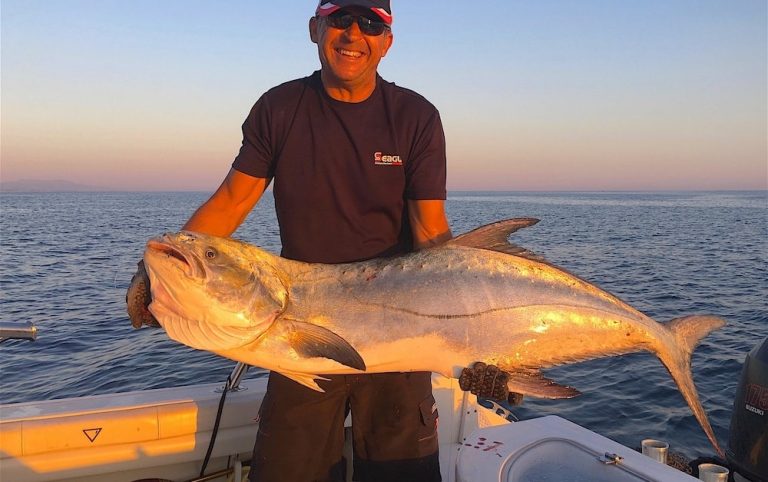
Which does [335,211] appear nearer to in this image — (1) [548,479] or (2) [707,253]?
(1) [548,479]

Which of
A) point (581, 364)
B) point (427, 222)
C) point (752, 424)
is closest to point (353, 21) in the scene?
point (427, 222)

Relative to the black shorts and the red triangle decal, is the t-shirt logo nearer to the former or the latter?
the black shorts

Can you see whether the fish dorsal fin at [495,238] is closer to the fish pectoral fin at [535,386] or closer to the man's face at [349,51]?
the fish pectoral fin at [535,386]

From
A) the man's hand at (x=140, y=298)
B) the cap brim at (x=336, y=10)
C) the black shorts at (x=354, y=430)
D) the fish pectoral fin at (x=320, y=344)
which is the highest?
the cap brim at (x=336, y=10)

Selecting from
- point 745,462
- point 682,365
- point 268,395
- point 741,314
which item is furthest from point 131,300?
point 741,314

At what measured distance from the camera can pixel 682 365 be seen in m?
3.34

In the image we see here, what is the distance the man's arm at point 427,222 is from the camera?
11.0ft

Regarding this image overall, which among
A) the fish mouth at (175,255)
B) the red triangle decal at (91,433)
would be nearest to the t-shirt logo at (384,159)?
the fish mouth at (175,255)

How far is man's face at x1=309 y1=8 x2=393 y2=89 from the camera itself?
3.21 meters

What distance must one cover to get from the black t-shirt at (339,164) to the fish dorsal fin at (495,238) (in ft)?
→ 1.13

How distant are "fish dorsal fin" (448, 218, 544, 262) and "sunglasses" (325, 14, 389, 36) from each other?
4.07 feet

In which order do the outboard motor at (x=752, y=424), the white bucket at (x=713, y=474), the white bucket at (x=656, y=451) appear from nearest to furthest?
the white bucket at (x=713, y=474) < the white bucket at (x=656, y=451) < the outboard motor at (x=752, y=424)

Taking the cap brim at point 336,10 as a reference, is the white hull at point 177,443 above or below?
below

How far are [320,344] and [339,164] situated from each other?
3.48ft
